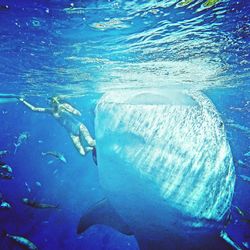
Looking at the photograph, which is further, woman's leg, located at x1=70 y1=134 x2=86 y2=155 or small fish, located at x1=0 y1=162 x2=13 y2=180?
woman's leg, located at x1=70 y1=134 x2=86 y2=155

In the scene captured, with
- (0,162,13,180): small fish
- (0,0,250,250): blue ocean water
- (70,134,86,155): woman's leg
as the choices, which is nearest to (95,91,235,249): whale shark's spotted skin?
(0,0,250,250): blue ocean water

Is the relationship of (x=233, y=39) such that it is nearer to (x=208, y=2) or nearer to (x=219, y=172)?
(x=208, y=2)

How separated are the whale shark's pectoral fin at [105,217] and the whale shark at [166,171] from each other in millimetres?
1538

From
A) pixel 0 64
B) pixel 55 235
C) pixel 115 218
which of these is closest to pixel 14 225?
pixel 55 235

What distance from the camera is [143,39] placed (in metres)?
8.52

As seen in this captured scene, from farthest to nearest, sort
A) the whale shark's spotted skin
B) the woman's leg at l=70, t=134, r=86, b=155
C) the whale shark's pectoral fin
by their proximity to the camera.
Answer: the woman's leg at l=70, t=134, r=86, b=155, the whale shark's pectoral fin, the whale shark's spotted skin

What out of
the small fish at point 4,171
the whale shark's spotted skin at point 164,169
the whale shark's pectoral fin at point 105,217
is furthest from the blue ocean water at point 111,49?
the small fish at point 4,171

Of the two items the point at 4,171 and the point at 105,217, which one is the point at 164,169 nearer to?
the point at 105,217

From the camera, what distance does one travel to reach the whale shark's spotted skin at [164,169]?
361cm

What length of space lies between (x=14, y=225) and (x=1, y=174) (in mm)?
12021

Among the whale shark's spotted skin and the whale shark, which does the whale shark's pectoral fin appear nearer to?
the whale shark

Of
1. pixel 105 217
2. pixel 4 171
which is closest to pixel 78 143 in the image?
pixel 4 171

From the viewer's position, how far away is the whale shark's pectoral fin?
19.4 ft

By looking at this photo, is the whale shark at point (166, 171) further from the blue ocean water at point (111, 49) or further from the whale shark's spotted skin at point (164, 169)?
the blue ocean water at point (111, 49)
